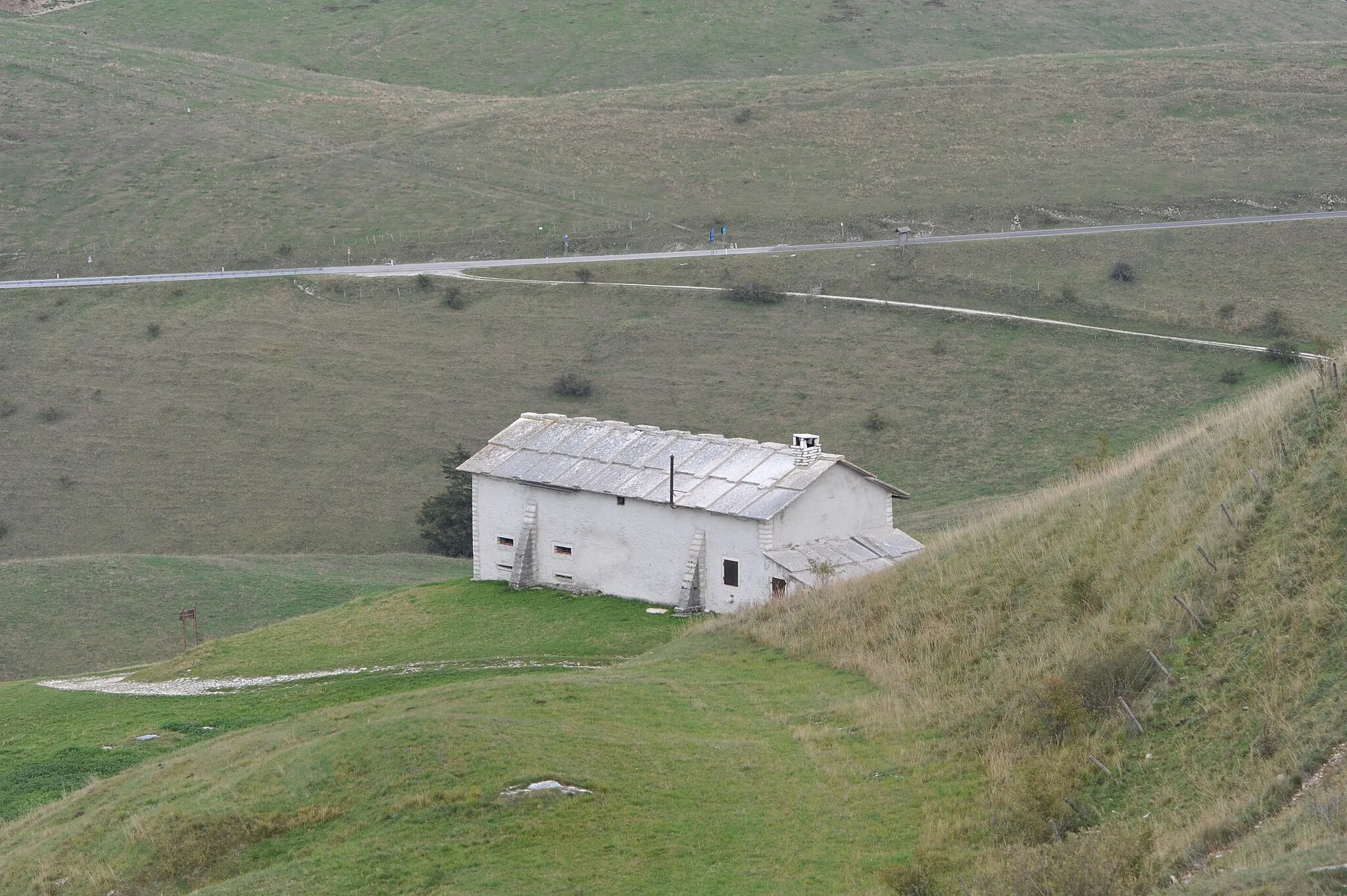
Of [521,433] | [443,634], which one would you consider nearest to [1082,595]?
[443,634]

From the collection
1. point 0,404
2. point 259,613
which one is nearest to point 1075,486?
point 259,613

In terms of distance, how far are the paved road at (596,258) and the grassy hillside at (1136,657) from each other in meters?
55.6

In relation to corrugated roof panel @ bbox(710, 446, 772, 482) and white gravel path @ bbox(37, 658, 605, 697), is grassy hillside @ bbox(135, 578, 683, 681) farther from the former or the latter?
corrugated roof panel @ bbox(710, 446, 772, 482)

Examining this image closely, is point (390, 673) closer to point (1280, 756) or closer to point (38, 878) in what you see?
point (38, 878)

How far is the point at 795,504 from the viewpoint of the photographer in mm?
36438

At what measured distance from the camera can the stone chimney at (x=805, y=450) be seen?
37938mm

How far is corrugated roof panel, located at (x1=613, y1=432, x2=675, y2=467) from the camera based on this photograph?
4050 centimetres

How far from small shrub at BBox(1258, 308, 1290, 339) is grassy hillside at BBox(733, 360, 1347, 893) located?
142ft

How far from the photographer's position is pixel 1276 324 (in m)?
65.0

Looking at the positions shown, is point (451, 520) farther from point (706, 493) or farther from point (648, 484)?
point (706, 493)

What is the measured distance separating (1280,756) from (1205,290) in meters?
59.7

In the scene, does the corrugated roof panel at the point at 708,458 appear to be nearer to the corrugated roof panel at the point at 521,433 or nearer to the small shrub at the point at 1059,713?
the corrugated roof panel at the point at 521,433

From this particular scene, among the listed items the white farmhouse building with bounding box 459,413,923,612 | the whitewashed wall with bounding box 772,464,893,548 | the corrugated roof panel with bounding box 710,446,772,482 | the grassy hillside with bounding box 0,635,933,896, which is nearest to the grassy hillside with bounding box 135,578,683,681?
the white farmhouse building with bounding box 459,413,923,612

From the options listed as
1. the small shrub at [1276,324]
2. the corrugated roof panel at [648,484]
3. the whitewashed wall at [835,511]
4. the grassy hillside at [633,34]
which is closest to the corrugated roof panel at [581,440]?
the corrugated roof panel at [648,484]
